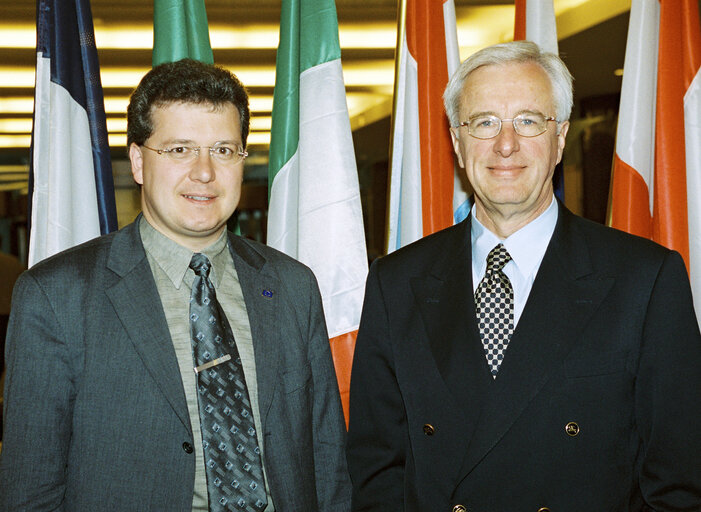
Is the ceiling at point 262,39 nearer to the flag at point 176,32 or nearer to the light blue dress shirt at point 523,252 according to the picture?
the flag at point 176,32

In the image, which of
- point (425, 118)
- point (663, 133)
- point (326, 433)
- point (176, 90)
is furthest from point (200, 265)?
point (663, 133)

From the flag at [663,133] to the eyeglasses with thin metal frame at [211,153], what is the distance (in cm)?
137

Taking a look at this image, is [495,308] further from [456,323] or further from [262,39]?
[262,39]

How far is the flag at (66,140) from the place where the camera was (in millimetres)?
2107

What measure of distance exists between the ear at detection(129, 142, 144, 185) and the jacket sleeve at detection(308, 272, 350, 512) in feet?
1.88

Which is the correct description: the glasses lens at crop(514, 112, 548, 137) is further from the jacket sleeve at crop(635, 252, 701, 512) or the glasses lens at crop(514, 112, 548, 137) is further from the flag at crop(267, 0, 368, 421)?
the flag at crop(267, 0, 368, 421)

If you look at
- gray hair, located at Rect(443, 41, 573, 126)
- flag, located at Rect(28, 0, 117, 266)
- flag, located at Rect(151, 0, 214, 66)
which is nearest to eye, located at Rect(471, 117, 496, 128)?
gray hair, located at Rect(443, 41, 573, 126)

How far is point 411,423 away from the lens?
1.57 metres

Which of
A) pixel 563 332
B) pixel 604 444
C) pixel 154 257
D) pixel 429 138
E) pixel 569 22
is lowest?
pixel 604 444

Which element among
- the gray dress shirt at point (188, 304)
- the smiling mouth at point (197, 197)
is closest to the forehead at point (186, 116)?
the smiling mouth at point (197, 197)

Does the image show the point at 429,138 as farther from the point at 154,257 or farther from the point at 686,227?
the point at 154,257

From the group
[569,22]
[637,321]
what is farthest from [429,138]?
[569,22]

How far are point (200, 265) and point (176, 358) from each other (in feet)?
0.80

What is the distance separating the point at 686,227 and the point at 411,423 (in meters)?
1.27
